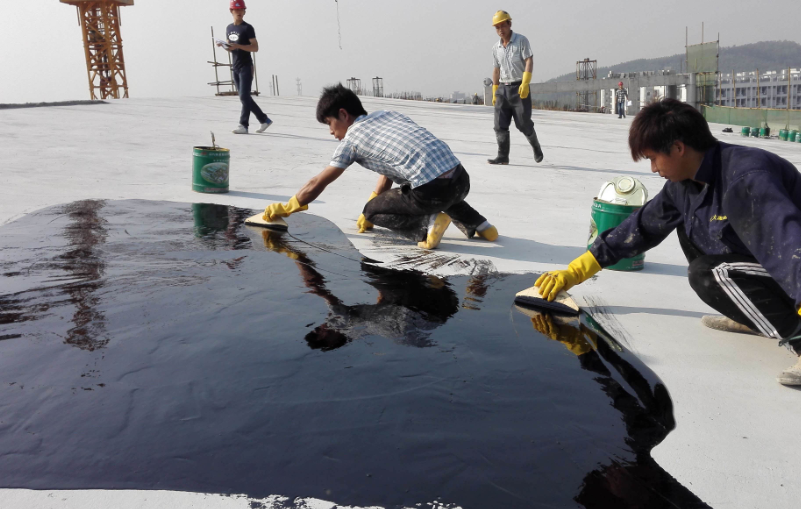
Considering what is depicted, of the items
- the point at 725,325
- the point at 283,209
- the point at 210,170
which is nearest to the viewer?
the point at 725,325

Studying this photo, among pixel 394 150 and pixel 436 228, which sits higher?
pixel 394 150

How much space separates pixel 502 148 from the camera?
694 cm

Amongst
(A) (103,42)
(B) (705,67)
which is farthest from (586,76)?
(A) (103,42)

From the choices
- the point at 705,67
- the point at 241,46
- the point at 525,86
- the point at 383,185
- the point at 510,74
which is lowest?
the point at 383,185

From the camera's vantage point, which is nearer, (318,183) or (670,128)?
(670,128)

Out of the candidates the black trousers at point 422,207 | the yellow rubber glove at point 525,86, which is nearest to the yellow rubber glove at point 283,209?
the black trousers at point 422,207

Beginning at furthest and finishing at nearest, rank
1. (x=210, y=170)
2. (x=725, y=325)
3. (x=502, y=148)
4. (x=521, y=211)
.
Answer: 1. (x=502, y=148)
2. (x=210, y=170)
3. (x=521, y=211)
4. (x=725, y=325)

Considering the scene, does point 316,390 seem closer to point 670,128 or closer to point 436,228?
point 670,128

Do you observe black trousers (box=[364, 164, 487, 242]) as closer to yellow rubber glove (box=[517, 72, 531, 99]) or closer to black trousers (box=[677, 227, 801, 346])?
black trousers (box=[677, 227, 801, 346])

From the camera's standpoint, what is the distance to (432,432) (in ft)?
5.79

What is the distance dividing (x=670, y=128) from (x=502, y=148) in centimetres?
476

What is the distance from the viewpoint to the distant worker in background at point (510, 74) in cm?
652

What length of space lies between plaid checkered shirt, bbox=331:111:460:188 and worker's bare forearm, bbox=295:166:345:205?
1.8 inches

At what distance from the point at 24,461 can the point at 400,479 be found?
1.05 meters
